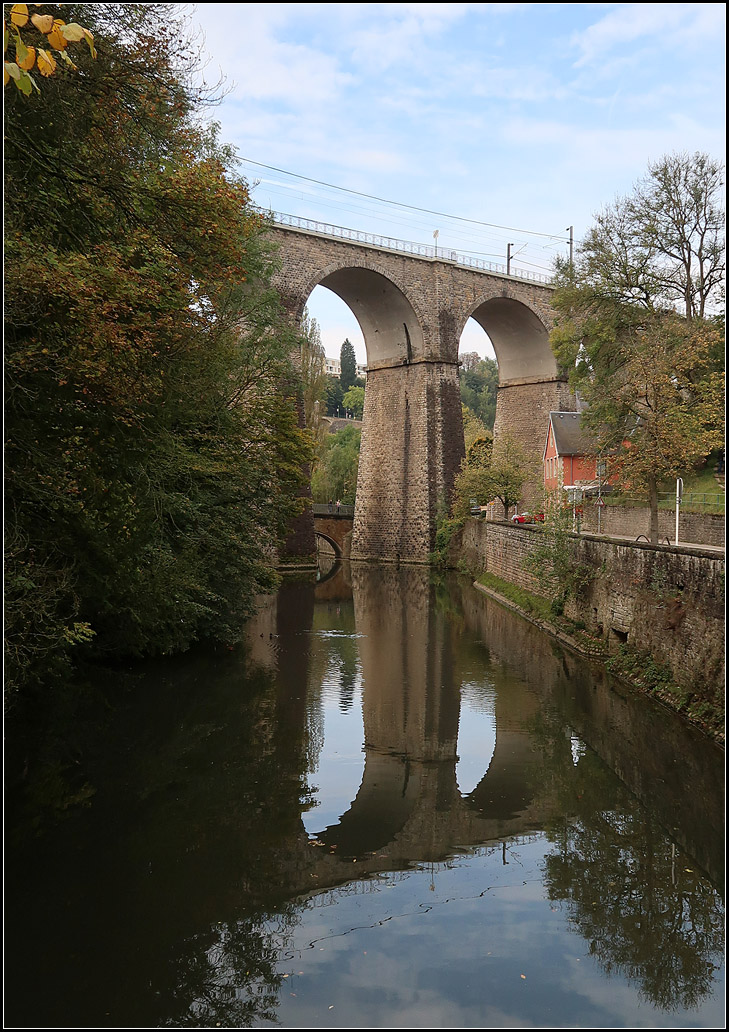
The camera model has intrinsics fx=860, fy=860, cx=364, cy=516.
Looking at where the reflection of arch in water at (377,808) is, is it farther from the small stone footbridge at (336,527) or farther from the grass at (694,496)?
the small stone footbridge at (336,527)

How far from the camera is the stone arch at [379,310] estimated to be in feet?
114

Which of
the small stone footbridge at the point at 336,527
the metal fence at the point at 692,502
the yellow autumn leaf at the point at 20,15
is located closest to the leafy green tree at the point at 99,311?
the yellow autumn leaf at the point at 20,15

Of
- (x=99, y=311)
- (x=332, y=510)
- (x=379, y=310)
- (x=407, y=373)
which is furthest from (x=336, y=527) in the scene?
(x=99, y=311)

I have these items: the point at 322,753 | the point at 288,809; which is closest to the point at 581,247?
the point at 322,753

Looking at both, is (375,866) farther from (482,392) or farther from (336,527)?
(482,392)

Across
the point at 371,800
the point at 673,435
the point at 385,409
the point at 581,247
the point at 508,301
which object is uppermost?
the point at 508,301

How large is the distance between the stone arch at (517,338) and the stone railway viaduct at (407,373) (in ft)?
1.25

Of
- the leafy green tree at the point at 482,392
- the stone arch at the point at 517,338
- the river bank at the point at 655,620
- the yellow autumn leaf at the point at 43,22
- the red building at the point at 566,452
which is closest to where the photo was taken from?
the yellow autumn leaf at the point at 43,22

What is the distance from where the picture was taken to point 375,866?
7.19 metres

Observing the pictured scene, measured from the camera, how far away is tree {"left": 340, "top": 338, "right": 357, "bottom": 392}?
3671 inches

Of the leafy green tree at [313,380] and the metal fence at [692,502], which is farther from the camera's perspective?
the leafy green tree at [313,380]

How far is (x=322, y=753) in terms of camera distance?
10.2 m

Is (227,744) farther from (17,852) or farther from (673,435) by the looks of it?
(673,435)

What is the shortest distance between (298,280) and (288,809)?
88.9 feet
